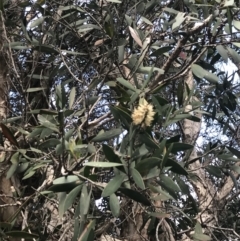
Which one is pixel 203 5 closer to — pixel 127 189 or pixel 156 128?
pixel 156 128

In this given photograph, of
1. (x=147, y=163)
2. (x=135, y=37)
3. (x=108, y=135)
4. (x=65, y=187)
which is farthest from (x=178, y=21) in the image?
(x=65, y=187)

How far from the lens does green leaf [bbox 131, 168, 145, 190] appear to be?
104cm

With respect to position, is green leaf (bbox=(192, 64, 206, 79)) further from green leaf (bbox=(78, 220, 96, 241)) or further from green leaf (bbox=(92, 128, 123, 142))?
green leaf (bbox=(78, 220, 96, 241))

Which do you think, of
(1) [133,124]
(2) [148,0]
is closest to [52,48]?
(2) [148,0]

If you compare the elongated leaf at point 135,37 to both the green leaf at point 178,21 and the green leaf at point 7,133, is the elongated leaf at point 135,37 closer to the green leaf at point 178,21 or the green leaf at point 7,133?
the green leaf at point 178,21

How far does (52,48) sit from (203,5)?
649 mm

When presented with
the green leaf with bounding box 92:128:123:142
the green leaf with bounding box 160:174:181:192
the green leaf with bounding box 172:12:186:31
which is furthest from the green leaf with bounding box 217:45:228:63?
the green leaf with bounding box 160:174:181:192

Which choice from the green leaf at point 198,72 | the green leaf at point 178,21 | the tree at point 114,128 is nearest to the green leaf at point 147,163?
the tree at point 114,128

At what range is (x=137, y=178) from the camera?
41.5 inches

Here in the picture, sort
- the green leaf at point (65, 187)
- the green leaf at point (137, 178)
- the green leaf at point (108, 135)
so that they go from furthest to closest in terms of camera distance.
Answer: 1. the green leaf at point (108, 135)
2. the green leaf at point (65, 187)
3. the green leaf at point (137, 178)

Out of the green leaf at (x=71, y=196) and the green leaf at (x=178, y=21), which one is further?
the green leaf at (x=178, y=21)

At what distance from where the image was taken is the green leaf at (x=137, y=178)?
1.04 meters

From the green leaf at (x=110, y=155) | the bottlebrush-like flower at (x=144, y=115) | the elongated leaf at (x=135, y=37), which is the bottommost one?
the green leaf at (x=110, y=155)

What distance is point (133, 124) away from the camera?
115cm
